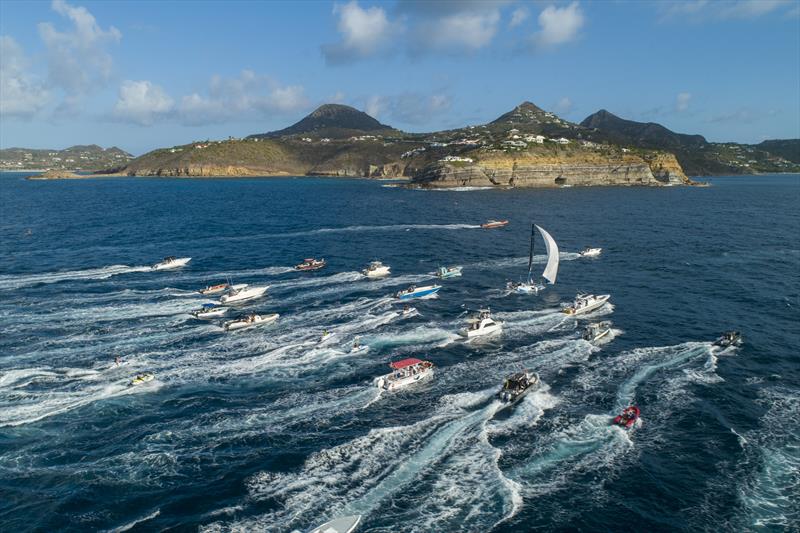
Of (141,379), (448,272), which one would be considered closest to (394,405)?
(141,379)

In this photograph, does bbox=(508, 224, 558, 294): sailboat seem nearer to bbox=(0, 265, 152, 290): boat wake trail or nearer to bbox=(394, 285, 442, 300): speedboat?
bbox=(394, 285, 442, 300): speedboat

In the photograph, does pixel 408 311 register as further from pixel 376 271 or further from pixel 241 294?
pixel 241 294

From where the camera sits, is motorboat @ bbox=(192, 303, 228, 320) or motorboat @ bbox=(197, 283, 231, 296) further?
motorboat @ bbox=(197, 283, 231, 296)

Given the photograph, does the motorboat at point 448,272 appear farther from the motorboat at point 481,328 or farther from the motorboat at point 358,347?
the motorboat at point 358,347

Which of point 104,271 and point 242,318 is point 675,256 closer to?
point 242,318

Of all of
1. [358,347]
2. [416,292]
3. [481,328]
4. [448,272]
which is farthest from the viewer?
[448,272]

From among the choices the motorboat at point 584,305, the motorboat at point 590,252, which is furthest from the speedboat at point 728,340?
the motorboat at point 590,252

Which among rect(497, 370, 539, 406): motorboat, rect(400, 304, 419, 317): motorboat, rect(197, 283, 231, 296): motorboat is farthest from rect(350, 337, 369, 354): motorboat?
rect(197, 283, 231, 296): motorboat
